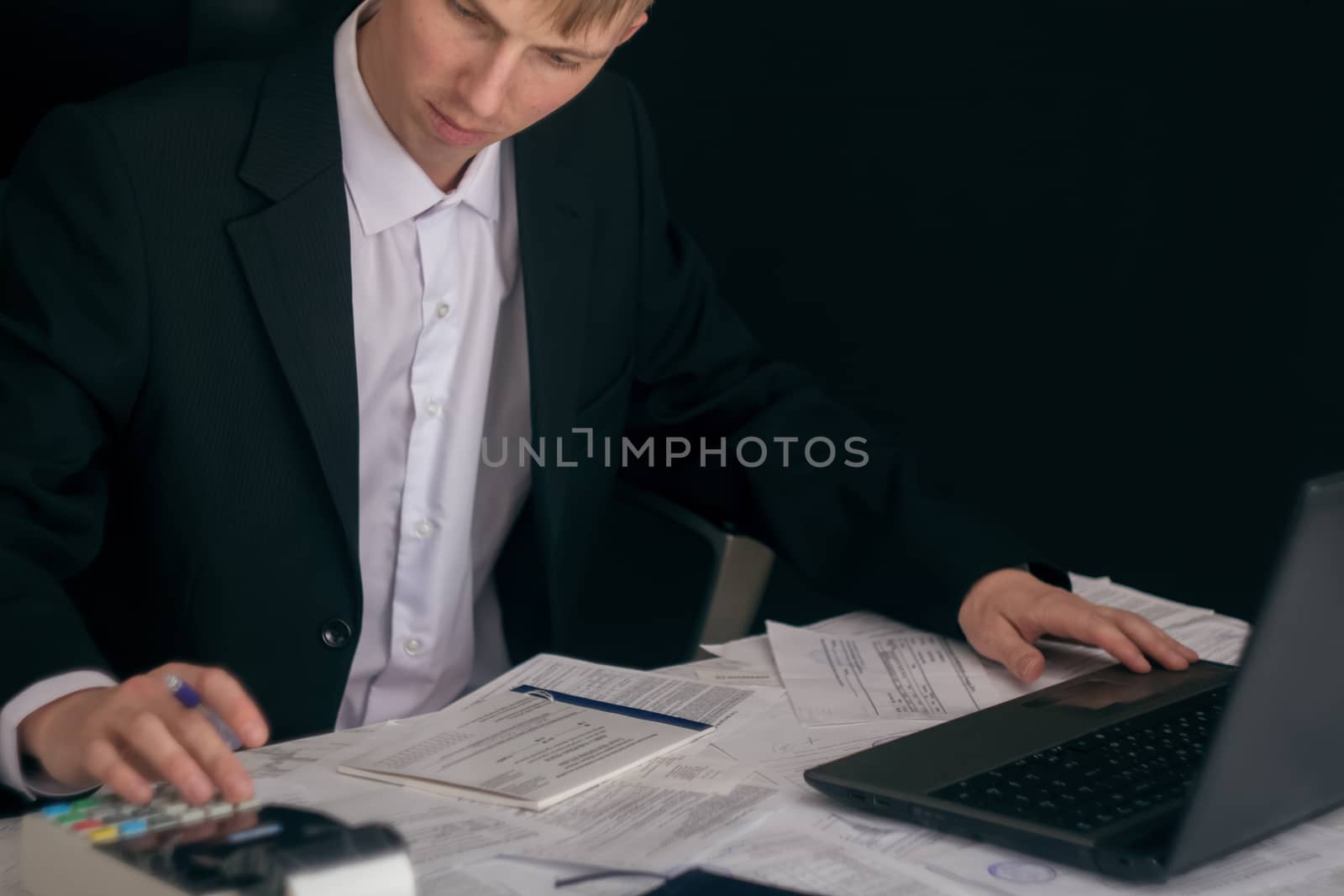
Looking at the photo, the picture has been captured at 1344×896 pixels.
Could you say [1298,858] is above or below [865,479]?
below

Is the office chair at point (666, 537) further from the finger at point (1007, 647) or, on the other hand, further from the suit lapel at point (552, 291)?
the finger at point (1007, 647)

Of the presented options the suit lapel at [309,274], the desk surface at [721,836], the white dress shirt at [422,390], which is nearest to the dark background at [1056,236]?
the white dress shirt at [422,390]

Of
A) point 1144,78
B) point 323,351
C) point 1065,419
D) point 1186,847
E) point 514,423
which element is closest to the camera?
point 1186,847

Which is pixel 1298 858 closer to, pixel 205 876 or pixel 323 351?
pixel 205 876

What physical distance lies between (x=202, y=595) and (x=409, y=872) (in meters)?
0.67

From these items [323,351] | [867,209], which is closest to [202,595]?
[323,351]

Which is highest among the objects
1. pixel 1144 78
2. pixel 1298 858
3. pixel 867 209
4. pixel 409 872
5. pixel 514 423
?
pixel 1144 78

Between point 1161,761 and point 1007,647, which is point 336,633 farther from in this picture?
point 1161,761

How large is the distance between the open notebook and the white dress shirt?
1.05 feet

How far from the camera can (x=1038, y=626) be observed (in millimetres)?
1263

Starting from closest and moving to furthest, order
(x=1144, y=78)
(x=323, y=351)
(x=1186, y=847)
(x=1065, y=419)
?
(x=1186, y=847), (x=323, y=351), (x=1144, y=78), (x=1065, y=419)

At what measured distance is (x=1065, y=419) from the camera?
7.33 feet

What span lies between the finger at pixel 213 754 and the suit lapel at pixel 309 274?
46 centimetres

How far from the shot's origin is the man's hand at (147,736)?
81 cm
